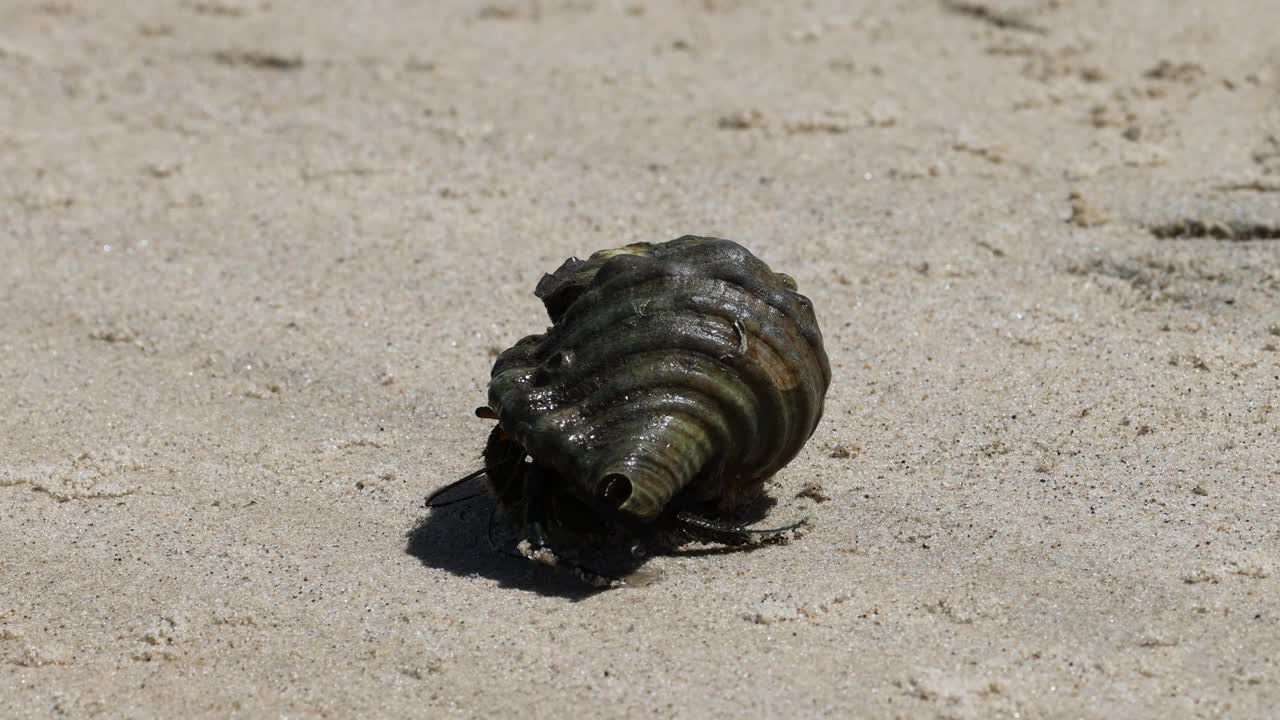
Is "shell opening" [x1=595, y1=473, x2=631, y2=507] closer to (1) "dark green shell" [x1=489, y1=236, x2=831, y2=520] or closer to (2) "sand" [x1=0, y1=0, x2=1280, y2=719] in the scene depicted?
(1) "dark green shell" [x1=489, y1=236, x2=831, y2=520]

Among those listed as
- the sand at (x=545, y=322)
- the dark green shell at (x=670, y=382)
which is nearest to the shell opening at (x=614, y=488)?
the dark green shell at (x=670, y=382)

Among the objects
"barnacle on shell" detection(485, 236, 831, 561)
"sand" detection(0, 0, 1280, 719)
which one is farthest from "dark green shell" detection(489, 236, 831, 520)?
"sand" detection(0, 0, 1280, 719)

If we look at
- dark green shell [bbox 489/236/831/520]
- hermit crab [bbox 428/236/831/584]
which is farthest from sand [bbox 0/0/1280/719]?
dark green shell [bbox 489/236/831/520]

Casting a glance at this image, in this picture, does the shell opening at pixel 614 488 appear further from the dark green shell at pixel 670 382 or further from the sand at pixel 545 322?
the sand at pixel 545 322

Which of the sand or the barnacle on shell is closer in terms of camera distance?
the sand

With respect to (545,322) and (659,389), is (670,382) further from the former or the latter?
(545,322)

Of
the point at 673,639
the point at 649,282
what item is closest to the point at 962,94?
the point at 649,282

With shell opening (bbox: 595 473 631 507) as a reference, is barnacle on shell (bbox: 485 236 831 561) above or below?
above
